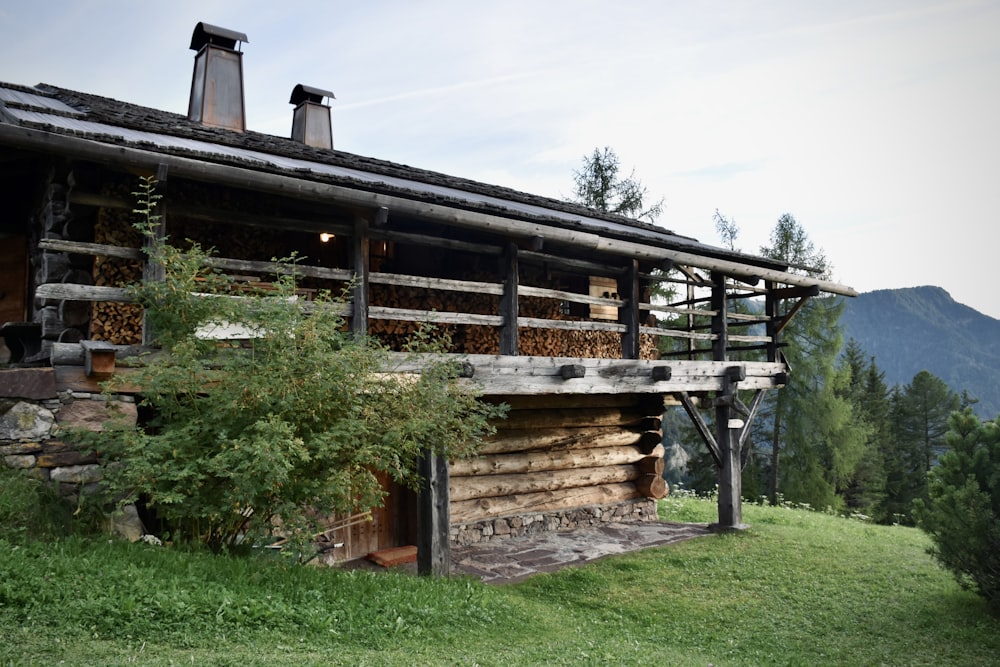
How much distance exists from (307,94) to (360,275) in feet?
24.6

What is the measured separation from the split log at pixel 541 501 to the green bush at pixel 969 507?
17.9 ft

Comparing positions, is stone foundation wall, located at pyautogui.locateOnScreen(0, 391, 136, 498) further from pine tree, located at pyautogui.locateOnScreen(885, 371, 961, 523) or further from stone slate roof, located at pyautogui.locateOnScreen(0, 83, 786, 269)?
pine tree, located at pyautogui.locateOnScreen(885, 371, 961, 523)

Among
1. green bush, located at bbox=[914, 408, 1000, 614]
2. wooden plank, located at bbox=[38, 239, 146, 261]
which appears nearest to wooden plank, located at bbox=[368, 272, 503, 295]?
wooden plank, located at bbox=[38, 239, 146, 261]

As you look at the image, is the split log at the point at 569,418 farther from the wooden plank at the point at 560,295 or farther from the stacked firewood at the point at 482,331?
the wooden plank at the point at 560,295

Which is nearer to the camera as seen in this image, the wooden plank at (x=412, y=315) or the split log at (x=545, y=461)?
the wooden plank at (x=412, y=315)

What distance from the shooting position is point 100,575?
4.93 m

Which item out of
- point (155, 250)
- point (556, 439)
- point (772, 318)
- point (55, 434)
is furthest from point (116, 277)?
point (772, 318)

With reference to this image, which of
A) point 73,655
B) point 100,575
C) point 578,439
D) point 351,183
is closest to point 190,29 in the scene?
point 351,183

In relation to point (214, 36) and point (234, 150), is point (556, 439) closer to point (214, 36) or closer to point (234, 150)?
point (234, 150)

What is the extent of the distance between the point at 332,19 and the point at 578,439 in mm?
14252

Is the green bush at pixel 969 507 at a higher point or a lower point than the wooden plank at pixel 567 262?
lower

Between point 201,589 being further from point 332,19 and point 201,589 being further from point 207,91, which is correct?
point 332,19

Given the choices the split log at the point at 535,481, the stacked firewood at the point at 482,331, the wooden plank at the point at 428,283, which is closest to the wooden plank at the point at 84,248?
the wooden plank at the point at 428,283

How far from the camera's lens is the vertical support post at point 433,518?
8047mm
